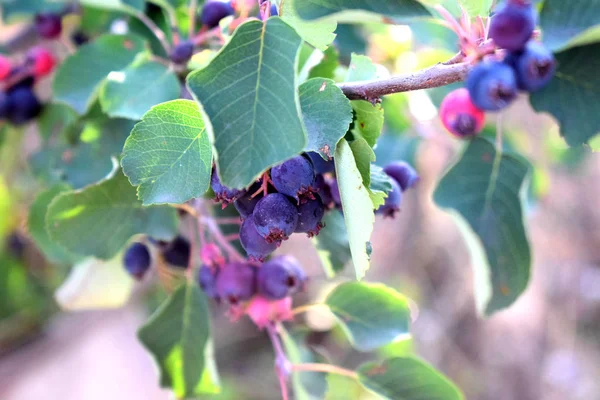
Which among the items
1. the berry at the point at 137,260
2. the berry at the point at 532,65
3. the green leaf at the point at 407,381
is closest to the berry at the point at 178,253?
the berry at the point at 137,260

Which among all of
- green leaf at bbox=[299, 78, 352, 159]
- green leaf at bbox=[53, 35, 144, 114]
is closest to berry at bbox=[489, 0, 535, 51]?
green leaf at bbox=[299, 78, 352, 159]

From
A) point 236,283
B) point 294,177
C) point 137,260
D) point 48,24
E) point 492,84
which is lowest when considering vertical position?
point 137,260

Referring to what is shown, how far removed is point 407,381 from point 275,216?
583mm

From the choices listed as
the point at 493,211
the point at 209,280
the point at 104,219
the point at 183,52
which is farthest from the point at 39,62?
the point at 493,211

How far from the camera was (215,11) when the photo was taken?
3.40 ft

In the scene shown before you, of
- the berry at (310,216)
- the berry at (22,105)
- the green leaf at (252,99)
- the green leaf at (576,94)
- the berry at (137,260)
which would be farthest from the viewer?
the berry at (22,105)

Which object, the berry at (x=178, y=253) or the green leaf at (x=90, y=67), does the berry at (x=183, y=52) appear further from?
the berry at (x=178, y=253)

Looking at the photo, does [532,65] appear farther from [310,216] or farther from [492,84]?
[310,216]

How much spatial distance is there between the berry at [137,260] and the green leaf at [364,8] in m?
0.68

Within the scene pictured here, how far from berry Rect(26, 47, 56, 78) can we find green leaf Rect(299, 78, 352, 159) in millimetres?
1085

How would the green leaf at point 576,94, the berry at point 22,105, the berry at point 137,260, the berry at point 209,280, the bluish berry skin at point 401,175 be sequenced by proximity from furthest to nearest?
1. the berry at point 22,105
2. the berry at point 137,260
3. the berry at point 209,280
4. the bluish berry skin at point 401,175
5. the green leaf at point 576,94

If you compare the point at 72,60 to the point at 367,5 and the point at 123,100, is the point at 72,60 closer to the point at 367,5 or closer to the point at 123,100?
the point at 123,100

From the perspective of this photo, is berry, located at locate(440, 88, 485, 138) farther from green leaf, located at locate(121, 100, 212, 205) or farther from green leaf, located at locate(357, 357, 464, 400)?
green leaf, located at locate(121, 100, 212, 205)

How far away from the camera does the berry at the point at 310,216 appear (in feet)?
2.20
